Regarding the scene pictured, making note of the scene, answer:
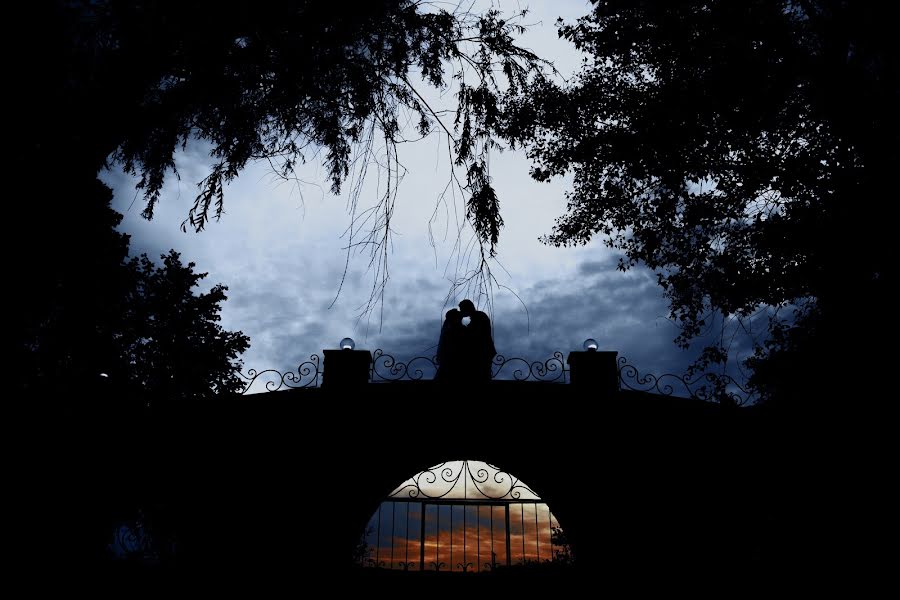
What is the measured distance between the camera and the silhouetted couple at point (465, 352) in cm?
965

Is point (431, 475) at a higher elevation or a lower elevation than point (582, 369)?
lower

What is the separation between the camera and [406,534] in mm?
10117

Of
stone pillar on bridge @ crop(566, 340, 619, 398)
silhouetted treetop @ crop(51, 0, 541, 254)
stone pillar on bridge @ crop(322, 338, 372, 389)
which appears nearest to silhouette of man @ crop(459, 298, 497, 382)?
stone pillar on bridge @ crop(566, 340, 619, 398)

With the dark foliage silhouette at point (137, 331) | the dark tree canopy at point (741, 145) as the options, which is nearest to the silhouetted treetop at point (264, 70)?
the dark tree canopy at point (741, 145)

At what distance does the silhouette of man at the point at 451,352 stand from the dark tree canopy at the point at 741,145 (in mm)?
3803

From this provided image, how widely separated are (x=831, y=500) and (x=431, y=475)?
6282 mm

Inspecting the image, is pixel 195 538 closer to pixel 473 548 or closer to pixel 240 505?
pixel 240 505

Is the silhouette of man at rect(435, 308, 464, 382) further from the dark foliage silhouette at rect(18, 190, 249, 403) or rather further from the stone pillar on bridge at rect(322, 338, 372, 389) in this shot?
the dark foliage silhouette at rect(18, 190, 249, 403)

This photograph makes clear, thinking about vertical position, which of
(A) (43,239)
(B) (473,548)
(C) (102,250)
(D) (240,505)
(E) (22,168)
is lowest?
(B) (473,548)

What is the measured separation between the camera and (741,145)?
399 inches

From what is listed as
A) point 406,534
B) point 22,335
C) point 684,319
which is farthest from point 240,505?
point 684,319

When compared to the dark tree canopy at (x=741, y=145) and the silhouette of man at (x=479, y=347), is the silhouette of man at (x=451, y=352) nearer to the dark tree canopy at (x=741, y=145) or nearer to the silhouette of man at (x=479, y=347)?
the silhouette of man at (x=479, y=347)

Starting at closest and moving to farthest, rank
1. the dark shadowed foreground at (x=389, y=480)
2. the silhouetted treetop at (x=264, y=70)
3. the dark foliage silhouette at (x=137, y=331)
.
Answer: the silhouetted treetop at (x=264, y=70) → the dark shadowed foreground at (x=389, y=480) → the dark foliage silhouette at (x=137, y=331)

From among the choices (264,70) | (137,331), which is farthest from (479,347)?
(137,331)
